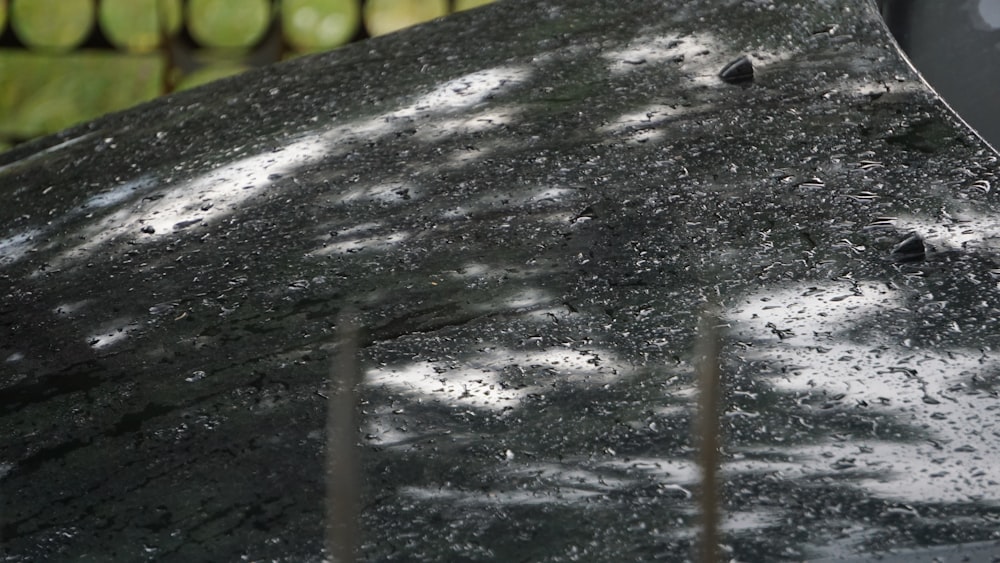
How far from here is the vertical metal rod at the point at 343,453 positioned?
0.77 m

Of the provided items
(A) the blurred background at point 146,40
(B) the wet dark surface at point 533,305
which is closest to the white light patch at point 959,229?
(B) the wet dark surface at point 533,305

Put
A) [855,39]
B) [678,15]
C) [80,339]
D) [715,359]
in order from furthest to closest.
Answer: [678,15] → [855,39] → [80,339] → [715,359]

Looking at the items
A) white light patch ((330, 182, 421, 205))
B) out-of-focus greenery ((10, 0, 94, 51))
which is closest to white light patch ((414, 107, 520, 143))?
white light patch ((330, 182, 421, 205))

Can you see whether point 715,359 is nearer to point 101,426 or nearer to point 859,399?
point 859,399

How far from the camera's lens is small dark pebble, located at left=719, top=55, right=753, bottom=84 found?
1.34m

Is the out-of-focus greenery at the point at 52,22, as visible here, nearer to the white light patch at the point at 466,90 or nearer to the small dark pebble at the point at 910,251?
the white light patch at the point at 466,90

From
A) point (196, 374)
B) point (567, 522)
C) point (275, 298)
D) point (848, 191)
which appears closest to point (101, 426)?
point (196, 374)

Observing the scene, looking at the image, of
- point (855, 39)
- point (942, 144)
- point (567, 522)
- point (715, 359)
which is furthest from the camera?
point (855, 39)

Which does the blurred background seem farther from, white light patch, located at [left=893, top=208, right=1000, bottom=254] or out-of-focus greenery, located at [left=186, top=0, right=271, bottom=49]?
white light patch, located at [left=893, top=208, right=1000, bottom=254]

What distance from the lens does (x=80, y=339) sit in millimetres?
1053

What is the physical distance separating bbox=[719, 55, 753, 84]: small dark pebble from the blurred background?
247 centimetres

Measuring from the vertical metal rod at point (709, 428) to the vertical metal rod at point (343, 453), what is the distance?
249mm

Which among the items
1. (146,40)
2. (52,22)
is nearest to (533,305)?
(146,40)

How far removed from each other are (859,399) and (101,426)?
2.07ft
